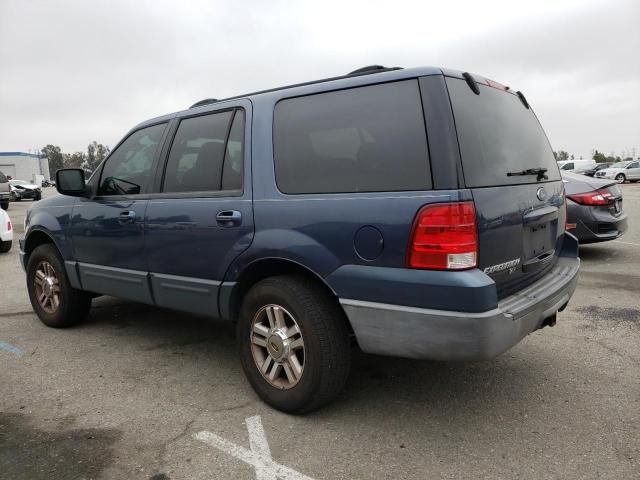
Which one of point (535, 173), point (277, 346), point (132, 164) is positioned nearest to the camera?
point (277, 346)

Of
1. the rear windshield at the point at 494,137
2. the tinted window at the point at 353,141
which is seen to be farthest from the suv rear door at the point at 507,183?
the tinted window at the point at 353,141

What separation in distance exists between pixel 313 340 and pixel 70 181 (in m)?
2.71

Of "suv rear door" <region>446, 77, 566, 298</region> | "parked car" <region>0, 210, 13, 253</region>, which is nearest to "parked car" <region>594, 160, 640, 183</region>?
"parked car" <region>0, 210, 13, 253</region>

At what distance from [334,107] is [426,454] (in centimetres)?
192

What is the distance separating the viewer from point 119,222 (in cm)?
394

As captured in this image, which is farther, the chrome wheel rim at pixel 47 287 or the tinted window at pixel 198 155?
the chrome wheel rim at pixel 47 287

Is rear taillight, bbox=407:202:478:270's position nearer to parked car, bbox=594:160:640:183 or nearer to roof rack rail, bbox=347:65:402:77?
roof rack rail, bbox=347:65:402:77

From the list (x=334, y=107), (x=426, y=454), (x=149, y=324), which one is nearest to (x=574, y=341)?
(x=426, y=454)

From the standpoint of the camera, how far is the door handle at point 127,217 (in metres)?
3.82

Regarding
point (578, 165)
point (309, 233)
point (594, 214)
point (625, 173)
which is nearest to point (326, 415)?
point (309, 233)

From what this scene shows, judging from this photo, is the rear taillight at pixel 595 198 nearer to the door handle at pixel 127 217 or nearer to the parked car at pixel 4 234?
the door handle at pixel 127 217

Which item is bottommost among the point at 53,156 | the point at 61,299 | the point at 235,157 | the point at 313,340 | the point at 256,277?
the point at 61,299

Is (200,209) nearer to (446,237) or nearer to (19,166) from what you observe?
(446,237)

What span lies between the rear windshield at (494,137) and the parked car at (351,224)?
0.05 ft
